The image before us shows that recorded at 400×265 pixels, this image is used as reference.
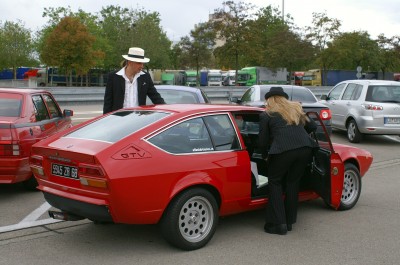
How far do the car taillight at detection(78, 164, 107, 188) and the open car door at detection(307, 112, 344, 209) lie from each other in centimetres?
251

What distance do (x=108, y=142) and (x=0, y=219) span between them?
216 cm

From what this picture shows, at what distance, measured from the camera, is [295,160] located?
5238mm

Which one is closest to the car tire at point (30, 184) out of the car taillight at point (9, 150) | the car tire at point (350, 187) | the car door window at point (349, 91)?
the car taillight at point (9, 150)

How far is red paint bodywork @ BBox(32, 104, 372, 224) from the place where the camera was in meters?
4.28

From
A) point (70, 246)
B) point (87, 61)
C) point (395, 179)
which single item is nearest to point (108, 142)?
point (70, 246)

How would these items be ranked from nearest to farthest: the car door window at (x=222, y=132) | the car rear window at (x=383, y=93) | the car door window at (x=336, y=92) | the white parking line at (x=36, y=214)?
the car door window at (x=222, y=132), the white parking line at (x=36, y=214), the car rear window at (x=383, y=93), the car door window at (x=336, y=92)

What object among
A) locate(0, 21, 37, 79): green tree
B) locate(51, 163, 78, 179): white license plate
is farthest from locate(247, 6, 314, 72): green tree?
locate(51, 163, 78, 179): white license plate

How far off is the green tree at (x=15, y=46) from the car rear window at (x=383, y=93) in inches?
1665

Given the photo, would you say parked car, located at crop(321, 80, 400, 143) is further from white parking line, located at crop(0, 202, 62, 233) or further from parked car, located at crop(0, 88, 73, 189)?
white parking line, located at crop(0, 202, 62, 233)

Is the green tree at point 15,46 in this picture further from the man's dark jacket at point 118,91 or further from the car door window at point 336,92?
the man's dark jacket at point 118,91

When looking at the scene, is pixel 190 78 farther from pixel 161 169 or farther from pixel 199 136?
pixel 161 169

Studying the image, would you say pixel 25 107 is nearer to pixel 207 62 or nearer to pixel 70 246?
pixel 70 246

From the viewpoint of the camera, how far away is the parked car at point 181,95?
9.93 metres

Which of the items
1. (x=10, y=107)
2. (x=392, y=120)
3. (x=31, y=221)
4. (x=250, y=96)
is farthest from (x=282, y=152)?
(x=392, y=120)
